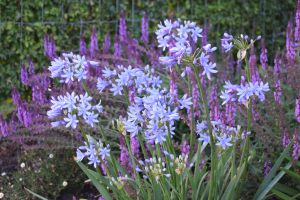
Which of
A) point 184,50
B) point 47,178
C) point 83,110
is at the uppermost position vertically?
point 184,50

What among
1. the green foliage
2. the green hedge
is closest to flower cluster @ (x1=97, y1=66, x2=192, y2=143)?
the green foliage

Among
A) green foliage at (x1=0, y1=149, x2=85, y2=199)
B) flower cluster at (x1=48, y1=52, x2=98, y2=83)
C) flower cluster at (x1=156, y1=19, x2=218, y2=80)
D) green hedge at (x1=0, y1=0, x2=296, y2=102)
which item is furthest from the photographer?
green hedge at (x1=0, y1=0, x2=296, y2=102)

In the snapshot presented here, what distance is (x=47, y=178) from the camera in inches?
111

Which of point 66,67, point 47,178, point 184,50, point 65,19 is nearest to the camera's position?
point 184,50

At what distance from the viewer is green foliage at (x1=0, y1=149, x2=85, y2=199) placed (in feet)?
9.21

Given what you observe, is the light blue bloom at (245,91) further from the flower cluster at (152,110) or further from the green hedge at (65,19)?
the green hedge at (65,19)

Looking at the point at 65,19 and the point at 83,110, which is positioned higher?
the point at 65,19

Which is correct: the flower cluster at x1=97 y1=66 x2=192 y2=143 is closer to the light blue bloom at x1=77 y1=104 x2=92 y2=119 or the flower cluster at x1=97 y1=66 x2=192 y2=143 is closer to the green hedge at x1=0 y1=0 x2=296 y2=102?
the light blue bloom at x1=77 y1=104 x2=92 y2=119

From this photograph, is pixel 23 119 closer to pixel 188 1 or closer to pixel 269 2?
pixel 188 1

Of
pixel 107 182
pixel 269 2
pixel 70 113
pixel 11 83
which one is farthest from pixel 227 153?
pixel 269 2

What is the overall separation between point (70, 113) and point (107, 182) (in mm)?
555

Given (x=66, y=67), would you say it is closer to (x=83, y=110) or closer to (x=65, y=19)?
(x=83, y=110)

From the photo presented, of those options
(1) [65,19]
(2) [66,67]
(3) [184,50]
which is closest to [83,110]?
(2) [66,67]

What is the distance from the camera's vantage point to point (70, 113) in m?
1.49
